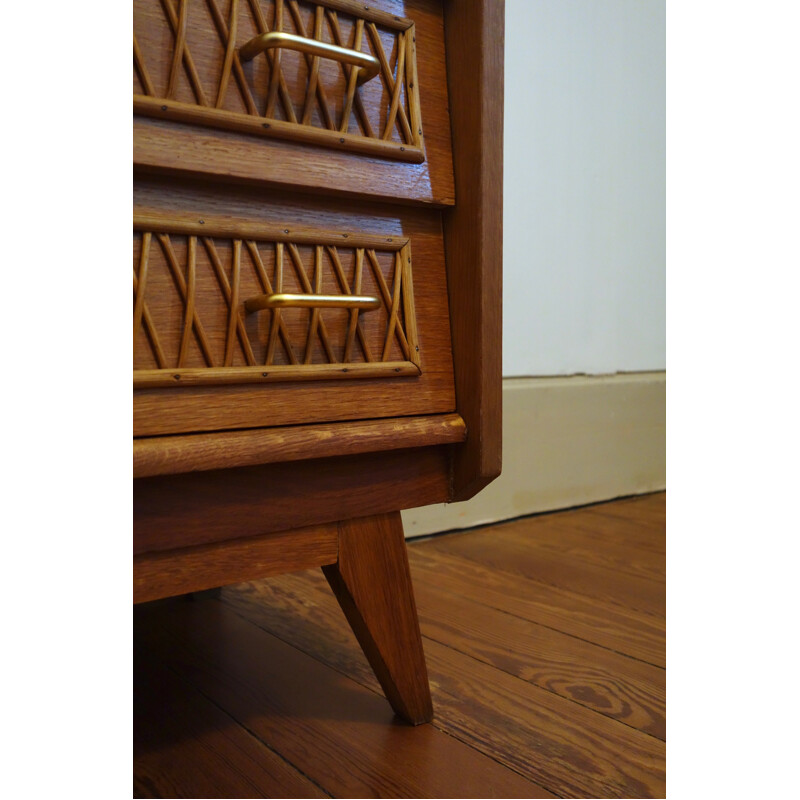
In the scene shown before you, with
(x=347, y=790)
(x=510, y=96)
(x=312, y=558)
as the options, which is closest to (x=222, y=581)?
(x=312, y=558)

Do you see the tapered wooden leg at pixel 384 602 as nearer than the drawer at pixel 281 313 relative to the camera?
No

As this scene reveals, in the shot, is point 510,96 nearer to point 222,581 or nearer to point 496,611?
point 496,611

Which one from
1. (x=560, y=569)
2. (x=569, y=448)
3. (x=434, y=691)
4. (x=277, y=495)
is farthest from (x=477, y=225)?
(x=569, y=448)

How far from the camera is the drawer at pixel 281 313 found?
0.48 meters

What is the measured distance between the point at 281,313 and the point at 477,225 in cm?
17

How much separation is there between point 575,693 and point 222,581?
37 centimetres

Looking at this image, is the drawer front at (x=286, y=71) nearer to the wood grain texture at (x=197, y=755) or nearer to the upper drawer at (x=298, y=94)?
the upper drawer at (x=298, y=94)

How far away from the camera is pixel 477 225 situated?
0.60 metres

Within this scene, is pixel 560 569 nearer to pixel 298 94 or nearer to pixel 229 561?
pixel 229 561

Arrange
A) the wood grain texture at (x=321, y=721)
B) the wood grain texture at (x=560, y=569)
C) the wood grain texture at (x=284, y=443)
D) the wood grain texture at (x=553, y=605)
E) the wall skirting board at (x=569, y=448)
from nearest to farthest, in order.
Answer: the wood grain texture at (x=284, y=443), the wood grain texture at (x=321, y=721), the wood grain texture at (x=553, y=605), the wood grain texture at (x=560, y=569), the wall skirting board at (x=569, y=448)

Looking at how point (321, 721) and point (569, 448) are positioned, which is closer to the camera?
point (321, 721)

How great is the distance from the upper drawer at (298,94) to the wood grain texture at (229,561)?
0.25 metres

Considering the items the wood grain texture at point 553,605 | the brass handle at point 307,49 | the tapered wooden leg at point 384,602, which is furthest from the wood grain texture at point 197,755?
the brass handle at point 307,49

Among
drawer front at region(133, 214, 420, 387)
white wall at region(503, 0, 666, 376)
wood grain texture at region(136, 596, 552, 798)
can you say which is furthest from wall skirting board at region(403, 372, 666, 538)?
drawer front at region(133, 214, 420, 387)
